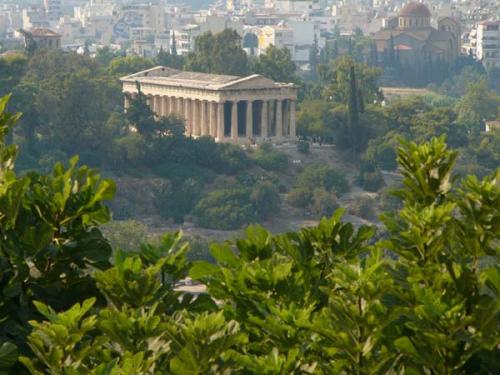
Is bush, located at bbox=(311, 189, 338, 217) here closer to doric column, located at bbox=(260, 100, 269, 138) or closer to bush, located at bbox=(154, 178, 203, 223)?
bush, located at bbox=(154, 178, 203, 223)

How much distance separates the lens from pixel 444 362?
66.9 ft

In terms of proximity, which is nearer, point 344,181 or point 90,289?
point 90,289

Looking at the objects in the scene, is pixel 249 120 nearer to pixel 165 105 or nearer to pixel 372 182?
pixel 165 105

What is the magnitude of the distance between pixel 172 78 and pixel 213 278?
13960 centimetres

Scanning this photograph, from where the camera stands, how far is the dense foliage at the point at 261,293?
1995 centimetres

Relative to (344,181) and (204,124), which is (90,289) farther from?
(204,124)

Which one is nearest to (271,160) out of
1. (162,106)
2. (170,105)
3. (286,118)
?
(286,118)

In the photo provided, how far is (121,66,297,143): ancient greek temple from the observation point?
151750 mm

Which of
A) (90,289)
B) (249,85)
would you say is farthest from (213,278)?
(249,85)

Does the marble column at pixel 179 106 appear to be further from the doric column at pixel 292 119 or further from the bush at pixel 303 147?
the bush at pixel 303 147

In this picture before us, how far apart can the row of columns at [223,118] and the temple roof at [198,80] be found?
4.87 feet

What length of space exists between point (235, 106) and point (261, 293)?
13056 centimetres

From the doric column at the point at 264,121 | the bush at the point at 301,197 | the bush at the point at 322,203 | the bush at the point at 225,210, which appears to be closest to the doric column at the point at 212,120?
the doric column at the point at 264,121

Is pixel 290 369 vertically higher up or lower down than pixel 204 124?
higher up
